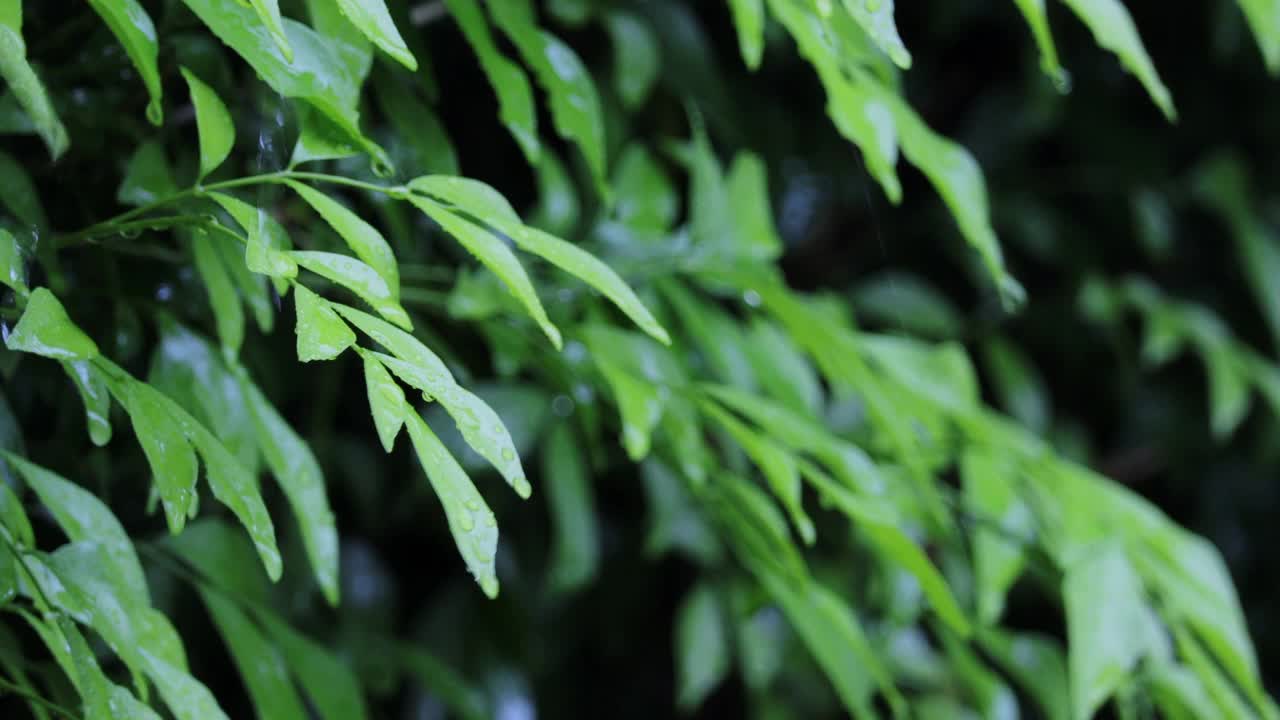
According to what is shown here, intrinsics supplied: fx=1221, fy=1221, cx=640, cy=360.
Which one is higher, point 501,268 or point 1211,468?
point 501,268

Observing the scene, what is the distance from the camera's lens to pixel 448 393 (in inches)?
13.1

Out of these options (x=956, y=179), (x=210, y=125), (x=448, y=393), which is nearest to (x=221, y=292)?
(x=210, y=125)

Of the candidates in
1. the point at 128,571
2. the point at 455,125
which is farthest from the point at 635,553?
the point at 128,571

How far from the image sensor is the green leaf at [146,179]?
0.48 metres

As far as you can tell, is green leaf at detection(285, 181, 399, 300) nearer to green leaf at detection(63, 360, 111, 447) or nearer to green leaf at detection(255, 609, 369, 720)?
green leaf at detection(63, 360, 111, 447)

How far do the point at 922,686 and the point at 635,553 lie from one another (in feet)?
0.87

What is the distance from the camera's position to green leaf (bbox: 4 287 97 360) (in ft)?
1.14

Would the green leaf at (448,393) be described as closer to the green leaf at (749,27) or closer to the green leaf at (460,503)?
the green leaf at (460,503)

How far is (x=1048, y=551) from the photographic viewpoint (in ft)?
2.21

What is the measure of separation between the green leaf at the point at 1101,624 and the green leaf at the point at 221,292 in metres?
0.40

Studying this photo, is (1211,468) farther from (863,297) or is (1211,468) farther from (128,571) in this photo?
(128,571)

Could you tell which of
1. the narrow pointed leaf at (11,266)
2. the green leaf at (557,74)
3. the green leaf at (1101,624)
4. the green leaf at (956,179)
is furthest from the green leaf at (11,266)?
the green leaf at (1101,624)

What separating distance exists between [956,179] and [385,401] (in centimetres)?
31

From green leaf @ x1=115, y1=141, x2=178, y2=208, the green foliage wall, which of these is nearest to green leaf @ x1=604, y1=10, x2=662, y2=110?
the green foliage wall
